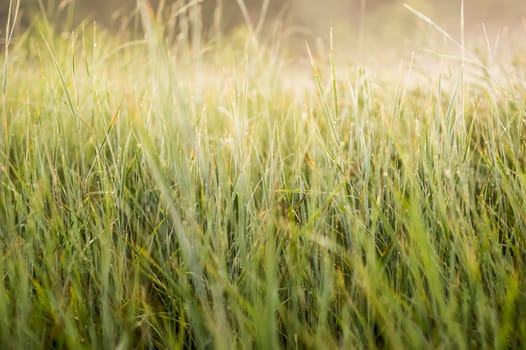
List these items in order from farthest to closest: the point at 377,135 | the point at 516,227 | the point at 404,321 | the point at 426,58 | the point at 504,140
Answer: the point at 426,58 < the point at 377,135 < the point at 504,140 < the point at 516,227 < the point at 404,321

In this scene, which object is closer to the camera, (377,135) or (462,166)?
(462,166)

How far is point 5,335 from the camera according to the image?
0.62 m

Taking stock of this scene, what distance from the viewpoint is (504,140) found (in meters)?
1.03

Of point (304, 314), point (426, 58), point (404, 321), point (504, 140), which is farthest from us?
point (426, 58)

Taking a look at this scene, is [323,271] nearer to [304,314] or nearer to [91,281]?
[304,314]

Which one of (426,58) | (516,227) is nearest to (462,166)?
(516,227)

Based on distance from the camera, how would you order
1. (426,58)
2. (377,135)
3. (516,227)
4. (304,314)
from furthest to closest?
(426,58)
(377,135)
(516,227)
(304,314)

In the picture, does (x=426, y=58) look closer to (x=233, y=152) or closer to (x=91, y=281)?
(x=233, y=152)

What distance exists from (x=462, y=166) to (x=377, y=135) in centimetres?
40

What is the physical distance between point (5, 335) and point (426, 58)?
1761 mm

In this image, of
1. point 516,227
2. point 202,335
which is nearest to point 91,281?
point 202,335

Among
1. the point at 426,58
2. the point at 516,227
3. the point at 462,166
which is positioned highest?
the point at 426,58

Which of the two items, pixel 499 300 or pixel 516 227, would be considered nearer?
pixel 499 300

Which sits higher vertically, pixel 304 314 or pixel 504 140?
pixel 504 140
